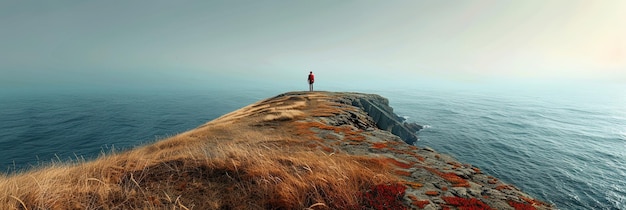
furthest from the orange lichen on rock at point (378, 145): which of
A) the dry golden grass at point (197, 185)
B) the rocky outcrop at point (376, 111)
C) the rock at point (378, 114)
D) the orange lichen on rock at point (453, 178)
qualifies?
the rock at point (378, 114)

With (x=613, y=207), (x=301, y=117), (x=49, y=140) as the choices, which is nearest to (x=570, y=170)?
(x=613, y=207)

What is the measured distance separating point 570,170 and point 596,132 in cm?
6461

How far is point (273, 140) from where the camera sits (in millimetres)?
10727

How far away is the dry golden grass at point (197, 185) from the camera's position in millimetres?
4430

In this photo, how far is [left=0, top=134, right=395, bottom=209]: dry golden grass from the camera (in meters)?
4.43

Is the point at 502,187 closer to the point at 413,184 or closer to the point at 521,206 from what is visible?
the point at 521,206

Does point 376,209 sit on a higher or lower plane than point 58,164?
higher

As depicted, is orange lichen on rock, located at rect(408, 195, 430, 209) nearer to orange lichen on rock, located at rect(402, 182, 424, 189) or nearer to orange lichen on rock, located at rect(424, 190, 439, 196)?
orange lichen on rock, located at rect(424, 190, 439, 196)

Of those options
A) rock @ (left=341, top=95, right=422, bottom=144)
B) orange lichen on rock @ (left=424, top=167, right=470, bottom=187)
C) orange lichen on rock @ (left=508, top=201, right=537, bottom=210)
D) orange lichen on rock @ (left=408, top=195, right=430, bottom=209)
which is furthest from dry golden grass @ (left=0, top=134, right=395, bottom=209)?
rock @ (left=341, top=95, right=422, bottom=144)

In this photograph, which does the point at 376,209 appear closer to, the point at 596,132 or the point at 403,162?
the point at 403,162

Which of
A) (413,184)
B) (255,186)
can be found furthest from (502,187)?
(255,186)

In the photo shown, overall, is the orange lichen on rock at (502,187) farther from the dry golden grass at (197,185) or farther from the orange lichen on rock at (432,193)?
the dry golden grass at (197,185)

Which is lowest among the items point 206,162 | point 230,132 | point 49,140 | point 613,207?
point 49,140

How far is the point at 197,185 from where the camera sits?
549 centimetres
